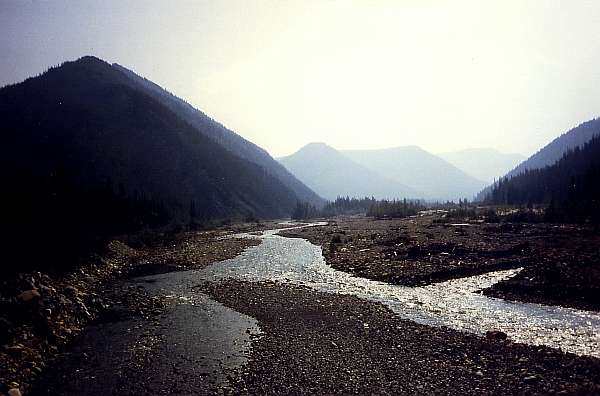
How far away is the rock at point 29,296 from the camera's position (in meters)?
24.3

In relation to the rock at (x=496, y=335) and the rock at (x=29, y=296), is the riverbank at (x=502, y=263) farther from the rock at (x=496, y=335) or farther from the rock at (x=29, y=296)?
the rock at (x=29, y=296)

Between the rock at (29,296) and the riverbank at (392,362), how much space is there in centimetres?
1509

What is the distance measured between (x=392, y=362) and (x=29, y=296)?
2336cm

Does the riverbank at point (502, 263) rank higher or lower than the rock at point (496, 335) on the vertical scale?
higher

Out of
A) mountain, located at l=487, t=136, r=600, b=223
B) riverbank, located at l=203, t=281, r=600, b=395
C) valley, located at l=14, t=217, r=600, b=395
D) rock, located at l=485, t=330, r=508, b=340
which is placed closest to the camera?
riverbank, located at l=203, t=281, r=600, b=395

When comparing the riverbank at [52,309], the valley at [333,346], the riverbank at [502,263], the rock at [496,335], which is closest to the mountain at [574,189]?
the riverbank at [502,263]

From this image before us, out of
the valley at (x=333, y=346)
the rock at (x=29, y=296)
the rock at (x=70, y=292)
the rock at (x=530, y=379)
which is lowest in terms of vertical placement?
the valley at (x=333, y=346)

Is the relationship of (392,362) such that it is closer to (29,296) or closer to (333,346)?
(333,346)

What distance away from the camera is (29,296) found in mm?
24797

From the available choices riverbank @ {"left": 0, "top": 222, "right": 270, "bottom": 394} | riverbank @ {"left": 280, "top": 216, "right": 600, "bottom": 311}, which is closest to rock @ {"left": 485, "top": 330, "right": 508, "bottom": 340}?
riverbank @ {"left": 280, "top": 216, "right": 600, "bottom": 311}

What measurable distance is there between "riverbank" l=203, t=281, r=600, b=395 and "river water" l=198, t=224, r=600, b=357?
2.27m

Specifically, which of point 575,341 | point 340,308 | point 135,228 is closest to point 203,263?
point 340,308

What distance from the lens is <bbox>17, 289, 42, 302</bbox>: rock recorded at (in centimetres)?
2434

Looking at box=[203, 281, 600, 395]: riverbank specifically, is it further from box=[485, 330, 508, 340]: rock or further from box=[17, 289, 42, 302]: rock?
box=[17, 289, 42, 302]: rock
